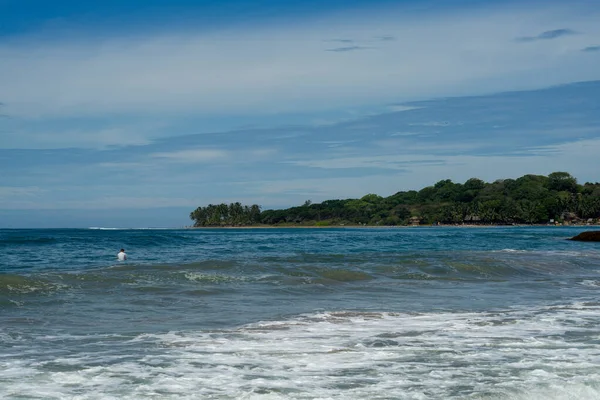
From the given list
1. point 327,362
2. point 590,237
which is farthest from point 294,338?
point 590,237

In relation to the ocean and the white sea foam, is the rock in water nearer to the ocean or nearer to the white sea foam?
the ocean

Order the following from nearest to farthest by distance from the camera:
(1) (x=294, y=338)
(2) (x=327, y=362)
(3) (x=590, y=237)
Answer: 1. (2) (x=327, y=362)
2. (1) (x=294, y=338)
3. (3) (x=590, y=237)

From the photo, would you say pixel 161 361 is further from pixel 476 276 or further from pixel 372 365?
pixel 476 276

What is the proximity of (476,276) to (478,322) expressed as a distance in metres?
11.6

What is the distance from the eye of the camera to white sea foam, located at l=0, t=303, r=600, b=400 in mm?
7141

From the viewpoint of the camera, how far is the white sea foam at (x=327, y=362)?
23.4ft

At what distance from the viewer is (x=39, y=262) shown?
30141 mm

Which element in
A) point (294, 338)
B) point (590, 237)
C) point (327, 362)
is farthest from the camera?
point (590, 237)

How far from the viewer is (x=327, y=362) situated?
8555 mm

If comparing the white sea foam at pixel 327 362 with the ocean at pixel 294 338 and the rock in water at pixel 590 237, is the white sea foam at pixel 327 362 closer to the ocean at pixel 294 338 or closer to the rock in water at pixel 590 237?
the ocean at pixel 294 338

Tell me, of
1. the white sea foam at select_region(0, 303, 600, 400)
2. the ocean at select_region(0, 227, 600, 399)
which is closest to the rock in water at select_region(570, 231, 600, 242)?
the ocean at select_region(0, 227, 600, 399)

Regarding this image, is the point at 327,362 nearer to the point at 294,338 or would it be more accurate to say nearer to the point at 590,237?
the point at 294,338

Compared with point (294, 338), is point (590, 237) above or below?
below

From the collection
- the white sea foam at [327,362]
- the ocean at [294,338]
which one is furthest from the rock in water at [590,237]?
the white sea foam at [327,362]
